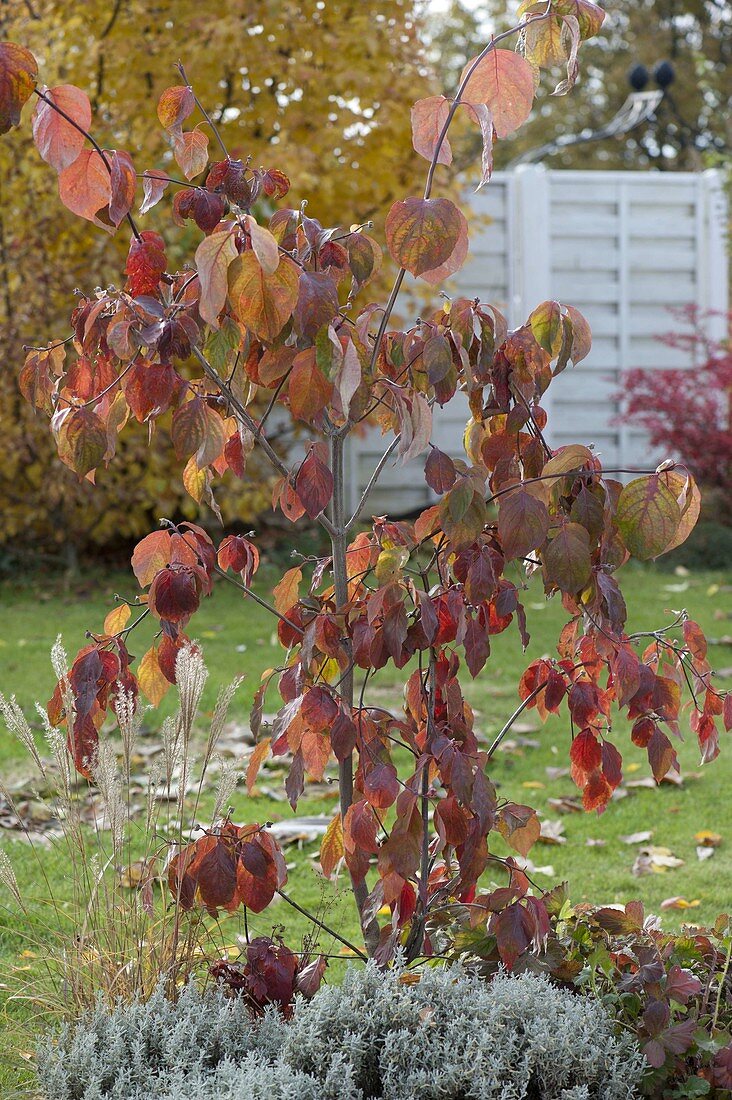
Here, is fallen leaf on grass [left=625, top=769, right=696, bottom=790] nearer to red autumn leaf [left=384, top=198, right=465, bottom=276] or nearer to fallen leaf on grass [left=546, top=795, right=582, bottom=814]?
fallen leaf on grass [left=546, top=795, right=582, bottom=814]

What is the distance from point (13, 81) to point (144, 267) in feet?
1.20

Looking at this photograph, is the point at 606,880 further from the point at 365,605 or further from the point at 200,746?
the point at 200,746

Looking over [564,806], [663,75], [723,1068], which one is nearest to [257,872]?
[723,1068]

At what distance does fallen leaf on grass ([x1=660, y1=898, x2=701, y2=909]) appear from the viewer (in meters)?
2.77

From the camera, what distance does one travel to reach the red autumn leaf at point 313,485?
1.72 meters

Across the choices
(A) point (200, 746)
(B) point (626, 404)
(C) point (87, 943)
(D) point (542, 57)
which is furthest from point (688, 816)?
(B) point (626, 404)

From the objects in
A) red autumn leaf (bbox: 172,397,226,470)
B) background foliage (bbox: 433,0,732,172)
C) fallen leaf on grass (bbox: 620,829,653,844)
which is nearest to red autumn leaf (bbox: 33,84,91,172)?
red autumn leaf (bbox: 172,397,226,470)

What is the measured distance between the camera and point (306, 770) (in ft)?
6.20

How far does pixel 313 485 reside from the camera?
5.67ft

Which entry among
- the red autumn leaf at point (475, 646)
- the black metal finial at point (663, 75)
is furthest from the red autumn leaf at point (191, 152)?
the black metal finial at point (663, 75)

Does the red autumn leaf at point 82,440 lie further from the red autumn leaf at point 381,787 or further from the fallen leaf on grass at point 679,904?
the fallen leaf on grass at point 679,904

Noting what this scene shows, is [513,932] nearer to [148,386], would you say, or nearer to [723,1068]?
[723,1068]

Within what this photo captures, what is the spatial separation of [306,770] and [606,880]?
1.37m

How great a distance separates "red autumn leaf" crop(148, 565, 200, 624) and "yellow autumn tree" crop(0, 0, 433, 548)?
5161 mm
